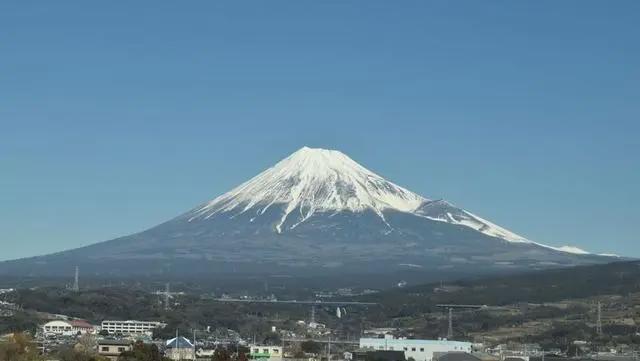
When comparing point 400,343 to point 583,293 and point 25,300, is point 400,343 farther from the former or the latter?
point 583,293

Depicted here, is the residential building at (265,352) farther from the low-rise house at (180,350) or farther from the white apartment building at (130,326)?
the white apartment building at (130,326)

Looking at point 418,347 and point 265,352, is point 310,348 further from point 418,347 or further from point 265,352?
point 418,347

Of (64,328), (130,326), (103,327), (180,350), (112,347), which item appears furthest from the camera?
(103,327)

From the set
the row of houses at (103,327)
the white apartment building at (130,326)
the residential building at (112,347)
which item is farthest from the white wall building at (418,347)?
the white apartment building at (130,326)

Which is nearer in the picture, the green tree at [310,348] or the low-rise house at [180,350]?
the low-rise house at [180,350]

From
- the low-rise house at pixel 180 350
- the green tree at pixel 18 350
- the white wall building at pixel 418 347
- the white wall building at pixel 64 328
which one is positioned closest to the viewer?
Result: the green tree at pixel 18 350

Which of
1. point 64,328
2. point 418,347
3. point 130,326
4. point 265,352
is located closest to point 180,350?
point 265,352
